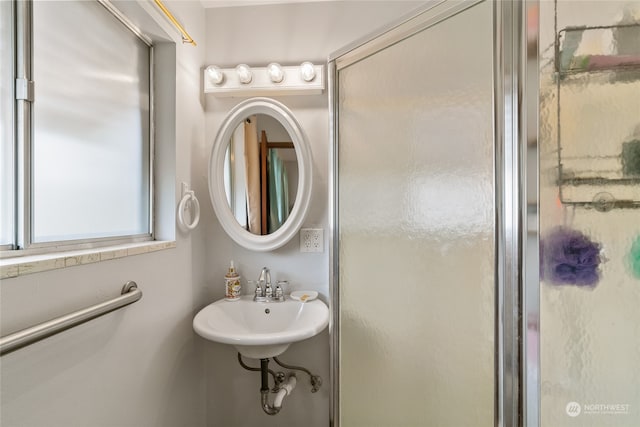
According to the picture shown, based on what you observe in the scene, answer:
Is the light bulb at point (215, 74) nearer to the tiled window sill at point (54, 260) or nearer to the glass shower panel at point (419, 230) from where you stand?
the glass shower panel at point (419, 230)

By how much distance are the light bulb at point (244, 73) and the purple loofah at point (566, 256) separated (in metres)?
1.24

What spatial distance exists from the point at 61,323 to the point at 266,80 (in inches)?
44.3

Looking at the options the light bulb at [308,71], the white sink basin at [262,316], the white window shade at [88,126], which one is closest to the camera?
the white window shade at [88,126]

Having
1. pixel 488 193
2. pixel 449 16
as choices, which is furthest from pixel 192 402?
pixel 449 16

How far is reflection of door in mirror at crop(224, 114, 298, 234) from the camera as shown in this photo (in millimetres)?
1297

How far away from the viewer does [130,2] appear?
3.04 feet

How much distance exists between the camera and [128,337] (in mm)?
863

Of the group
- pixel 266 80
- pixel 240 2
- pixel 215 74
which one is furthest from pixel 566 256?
pixel 240 2

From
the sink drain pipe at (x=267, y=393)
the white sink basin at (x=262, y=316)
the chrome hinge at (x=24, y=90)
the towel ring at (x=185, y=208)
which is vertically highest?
the chrome hinge at (x=24, y=90)

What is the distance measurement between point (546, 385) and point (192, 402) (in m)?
1.31

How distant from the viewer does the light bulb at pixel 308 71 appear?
1240 mm

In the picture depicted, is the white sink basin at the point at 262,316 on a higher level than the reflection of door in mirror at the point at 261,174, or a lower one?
lower

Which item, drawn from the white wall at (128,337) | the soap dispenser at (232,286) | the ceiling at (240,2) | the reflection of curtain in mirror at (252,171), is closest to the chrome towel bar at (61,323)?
the white wall at (128,337)

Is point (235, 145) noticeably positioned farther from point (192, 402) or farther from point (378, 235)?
point (192, 402)
